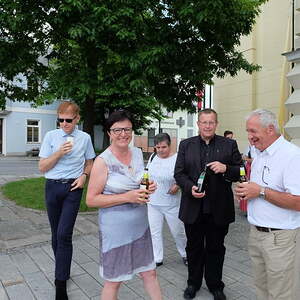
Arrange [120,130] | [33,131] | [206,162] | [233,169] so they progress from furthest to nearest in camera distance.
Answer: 1. [33,131]
2. [206,162]
3. [233,169]
4. [120,130]

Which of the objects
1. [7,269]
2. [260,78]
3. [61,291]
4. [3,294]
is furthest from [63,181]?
[260,78]

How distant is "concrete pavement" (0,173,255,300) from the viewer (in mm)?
3754

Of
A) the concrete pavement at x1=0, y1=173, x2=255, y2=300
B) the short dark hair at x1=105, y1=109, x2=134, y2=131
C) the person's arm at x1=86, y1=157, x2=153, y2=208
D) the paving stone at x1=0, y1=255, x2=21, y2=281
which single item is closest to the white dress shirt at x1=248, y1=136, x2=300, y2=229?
the person's arm at x1=86, y1=157, x2=153, y2=208

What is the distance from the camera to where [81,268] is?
442 cm

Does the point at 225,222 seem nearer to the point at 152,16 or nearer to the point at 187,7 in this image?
the point at 187,7

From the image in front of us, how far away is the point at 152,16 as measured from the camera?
7562 mm

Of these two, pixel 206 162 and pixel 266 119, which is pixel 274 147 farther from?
pixel 206 162

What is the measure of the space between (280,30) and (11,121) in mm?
27034

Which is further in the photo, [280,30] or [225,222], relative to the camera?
[280,30]

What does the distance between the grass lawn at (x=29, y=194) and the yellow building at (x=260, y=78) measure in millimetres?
5704

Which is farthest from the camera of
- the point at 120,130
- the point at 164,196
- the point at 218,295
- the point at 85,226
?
the point at 85,226

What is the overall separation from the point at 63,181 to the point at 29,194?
6099 mm

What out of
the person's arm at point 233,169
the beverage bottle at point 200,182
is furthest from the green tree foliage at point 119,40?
the beverage bottle at point 200,182

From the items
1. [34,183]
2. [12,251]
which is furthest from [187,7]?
[34,183]
